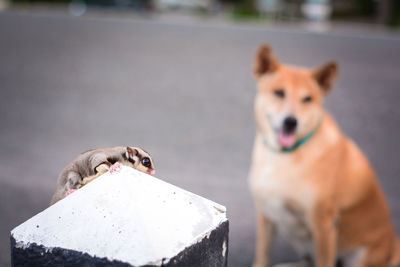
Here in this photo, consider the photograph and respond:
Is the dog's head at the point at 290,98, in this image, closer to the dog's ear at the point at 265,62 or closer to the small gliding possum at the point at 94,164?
the dog's ear at the point at 265,62

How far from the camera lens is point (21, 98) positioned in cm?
743

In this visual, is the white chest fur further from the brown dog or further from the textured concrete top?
the textured concrete top

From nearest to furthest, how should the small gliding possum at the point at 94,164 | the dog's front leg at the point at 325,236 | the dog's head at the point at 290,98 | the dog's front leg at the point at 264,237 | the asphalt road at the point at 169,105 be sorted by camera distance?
the small gliding possum at the point at 94,164 → the dog's front leg at the point at 325,236 → the dog's head at the point at 290,98 → the dog's front leg at the point at 264,237 → the asphalt road at the point at 169,105

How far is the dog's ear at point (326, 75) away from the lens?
292 centimetres

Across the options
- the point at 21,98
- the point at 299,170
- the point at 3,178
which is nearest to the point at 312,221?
the point at 299,170

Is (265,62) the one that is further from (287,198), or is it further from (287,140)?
(287,198)

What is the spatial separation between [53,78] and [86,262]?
798 centimetres

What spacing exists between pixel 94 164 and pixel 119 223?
0.50 feet

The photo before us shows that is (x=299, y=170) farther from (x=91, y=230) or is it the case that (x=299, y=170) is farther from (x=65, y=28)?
(x=65, y=28)

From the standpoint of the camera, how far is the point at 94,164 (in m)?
1.01

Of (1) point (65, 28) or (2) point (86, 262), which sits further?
(1) point (65, 28)

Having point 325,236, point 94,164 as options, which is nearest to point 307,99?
point 325,236

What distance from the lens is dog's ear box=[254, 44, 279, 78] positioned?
301 centimetres

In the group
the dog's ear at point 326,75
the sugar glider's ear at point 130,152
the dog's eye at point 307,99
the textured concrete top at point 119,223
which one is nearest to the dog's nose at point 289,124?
the dog's eye at point 307,99
